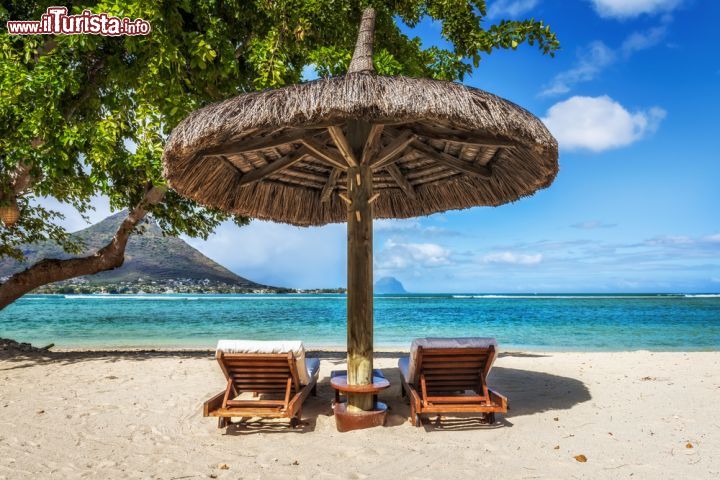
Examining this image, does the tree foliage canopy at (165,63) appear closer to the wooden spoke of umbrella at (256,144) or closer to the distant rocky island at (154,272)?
the wooden spoke of umbrella at (256,144)

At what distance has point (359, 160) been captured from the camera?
425 cm

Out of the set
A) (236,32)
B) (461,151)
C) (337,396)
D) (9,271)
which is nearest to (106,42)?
(236,32)

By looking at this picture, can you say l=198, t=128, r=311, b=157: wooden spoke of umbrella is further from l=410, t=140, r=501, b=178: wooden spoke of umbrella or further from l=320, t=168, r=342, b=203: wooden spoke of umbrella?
l=320, t=168, r=342, b=203: wooden spoke of umbrella

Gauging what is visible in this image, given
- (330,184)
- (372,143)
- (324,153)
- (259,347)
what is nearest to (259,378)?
(259,347)

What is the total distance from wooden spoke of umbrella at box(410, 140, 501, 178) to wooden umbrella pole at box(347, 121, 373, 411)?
2.21ft

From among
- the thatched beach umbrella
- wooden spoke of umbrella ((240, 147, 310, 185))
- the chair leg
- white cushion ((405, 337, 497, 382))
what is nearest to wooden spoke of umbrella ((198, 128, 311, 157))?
the thatched beach umbrella

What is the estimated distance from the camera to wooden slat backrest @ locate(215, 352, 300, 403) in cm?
396

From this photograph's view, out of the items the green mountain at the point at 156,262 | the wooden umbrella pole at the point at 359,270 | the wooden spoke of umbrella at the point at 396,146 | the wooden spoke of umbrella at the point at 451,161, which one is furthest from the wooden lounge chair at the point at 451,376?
the green mountain at the point at 156,262

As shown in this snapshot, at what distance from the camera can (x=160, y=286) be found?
7544 centimetres

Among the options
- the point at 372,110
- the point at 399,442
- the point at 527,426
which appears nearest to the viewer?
the point at 372,110

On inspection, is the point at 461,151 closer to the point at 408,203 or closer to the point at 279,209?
the point at 408,203

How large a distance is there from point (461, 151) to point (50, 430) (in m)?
4.67

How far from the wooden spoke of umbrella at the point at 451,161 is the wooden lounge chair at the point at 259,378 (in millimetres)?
2232

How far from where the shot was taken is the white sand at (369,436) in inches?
125
